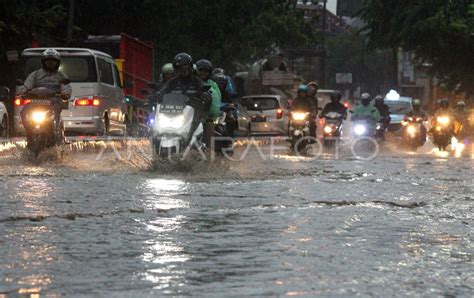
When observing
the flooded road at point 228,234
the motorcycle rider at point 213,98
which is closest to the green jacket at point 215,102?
the motorcycle rider at point 213,98

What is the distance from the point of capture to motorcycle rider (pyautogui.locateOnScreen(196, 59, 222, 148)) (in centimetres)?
1662

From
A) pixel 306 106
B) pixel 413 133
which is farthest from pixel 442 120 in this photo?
pixel 306 106

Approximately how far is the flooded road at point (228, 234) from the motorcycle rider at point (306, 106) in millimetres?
10592

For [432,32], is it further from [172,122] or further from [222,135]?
[172,122]

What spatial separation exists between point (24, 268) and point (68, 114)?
2058 centimetres

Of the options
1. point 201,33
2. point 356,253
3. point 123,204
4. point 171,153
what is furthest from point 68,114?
point 201,33

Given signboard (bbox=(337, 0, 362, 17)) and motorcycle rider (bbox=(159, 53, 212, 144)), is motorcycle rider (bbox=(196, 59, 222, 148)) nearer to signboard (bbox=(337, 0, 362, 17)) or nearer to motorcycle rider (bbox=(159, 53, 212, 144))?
motorcycle rider (bbox=(159, 53, 212, 144))

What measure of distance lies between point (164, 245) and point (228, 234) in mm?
836

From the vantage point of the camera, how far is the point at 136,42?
36.8 m

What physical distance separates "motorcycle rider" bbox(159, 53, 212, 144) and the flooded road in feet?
3.01

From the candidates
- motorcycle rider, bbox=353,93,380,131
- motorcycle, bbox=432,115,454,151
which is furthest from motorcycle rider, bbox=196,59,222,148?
motorcycle, bbox=432,115,454,151

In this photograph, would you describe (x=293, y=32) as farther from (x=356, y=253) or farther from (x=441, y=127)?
(x=356, y=253)

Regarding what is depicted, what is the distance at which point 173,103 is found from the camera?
1551cm

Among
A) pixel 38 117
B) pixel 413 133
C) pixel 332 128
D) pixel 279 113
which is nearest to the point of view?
pixel 38 117
